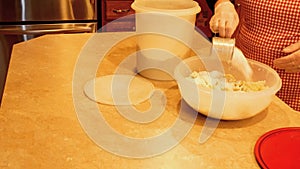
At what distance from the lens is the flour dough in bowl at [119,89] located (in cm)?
100

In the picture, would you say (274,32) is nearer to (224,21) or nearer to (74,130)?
(224,21)

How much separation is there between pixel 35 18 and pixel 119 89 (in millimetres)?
1369

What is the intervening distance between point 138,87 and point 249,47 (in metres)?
0.49

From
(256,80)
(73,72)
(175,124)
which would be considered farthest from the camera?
(73,72)

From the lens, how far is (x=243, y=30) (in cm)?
141

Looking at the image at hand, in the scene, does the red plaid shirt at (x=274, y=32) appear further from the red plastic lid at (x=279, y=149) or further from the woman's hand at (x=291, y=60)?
the red plastic lid at (x=279, y=149)

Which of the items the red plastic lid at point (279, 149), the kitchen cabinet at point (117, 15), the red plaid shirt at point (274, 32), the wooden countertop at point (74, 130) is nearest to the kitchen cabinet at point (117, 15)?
the kitchen cabinet at point (117, 15)

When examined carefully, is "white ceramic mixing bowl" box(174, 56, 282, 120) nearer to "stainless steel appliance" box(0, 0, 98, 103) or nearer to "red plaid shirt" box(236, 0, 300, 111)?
"red plaid shirt" box(236, 0, 300, 111)

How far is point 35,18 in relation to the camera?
224 centimetres

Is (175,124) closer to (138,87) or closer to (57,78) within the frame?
(138,87)

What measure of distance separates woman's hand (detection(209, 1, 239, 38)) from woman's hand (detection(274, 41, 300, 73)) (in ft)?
0.59

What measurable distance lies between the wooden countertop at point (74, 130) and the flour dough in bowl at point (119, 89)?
0.04 meters

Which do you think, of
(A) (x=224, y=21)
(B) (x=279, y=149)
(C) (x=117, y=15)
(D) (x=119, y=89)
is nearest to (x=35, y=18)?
(C) (x=117, y=15)

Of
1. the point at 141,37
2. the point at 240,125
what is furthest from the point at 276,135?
the point at 141,37
